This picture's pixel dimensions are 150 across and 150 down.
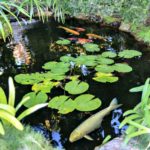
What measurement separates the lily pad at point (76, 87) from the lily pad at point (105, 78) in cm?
30

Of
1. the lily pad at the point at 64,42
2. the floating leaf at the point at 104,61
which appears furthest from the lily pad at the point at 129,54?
the lily pad at the point at 64,42

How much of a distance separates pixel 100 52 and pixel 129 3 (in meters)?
1.58

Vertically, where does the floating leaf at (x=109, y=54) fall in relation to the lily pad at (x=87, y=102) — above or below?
above

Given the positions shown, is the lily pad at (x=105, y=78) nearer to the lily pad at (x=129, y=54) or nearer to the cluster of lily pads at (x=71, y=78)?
the cluster of lily pads at (x=71, y=78)

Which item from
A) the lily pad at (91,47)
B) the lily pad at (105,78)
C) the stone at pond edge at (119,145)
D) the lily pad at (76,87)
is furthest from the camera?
the lily pad at (91,47)

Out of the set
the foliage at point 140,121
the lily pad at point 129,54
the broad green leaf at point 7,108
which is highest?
the broad green leaf at point 7,108

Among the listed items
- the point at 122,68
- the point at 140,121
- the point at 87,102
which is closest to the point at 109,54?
the point at 122,68

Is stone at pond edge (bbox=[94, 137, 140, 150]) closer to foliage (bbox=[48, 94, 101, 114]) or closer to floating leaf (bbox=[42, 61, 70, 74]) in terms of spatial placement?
foliage (bbox=[48, 94, 101, 114])

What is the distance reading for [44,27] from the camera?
26.1 ft

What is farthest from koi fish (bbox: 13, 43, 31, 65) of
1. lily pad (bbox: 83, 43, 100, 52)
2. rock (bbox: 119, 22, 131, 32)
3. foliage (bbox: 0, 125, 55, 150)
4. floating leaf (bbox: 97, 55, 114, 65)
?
foliage (bbox: 0, 125, 55, 150)

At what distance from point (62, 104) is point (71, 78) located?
83cm

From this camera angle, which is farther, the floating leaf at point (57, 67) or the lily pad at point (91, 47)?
the lily pad at point (91, 47)

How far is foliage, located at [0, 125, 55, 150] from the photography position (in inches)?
109

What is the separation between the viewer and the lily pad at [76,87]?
14.5 feet
